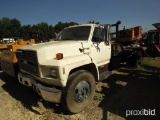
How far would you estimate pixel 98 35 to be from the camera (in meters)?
5.00

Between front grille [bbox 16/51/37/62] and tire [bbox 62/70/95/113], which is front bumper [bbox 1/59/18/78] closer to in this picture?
front grille [bbox 16/51/37/62]

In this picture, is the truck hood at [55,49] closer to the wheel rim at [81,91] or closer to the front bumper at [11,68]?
the wheel rim at [81,91]

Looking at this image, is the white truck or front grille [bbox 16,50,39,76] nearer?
the white truck

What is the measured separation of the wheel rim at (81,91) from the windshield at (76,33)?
1453 mm

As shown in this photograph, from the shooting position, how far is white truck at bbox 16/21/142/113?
3392 millimetres

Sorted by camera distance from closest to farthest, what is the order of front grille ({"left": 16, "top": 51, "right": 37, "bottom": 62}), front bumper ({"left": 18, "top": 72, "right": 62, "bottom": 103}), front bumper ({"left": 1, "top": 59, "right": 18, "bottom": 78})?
front bumper ({"left": 18, "top": 72, "right": 62, "bottom": 103}) → front grille ({"left": 16, "top": 51, "right": 37, "bottom": 62}) → front bumper ({"left": 1, "top": 59, "right": 18, "bottom": 78})

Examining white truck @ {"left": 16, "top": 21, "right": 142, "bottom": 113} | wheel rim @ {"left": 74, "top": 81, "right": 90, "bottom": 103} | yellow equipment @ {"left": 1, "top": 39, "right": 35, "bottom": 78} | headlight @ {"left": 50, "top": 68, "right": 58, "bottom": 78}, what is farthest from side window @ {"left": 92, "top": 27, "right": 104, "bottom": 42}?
yellow equipment @ {"left": 1, "top": 39, "right": 35, "bottom": 78}

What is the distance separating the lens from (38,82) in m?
3.80

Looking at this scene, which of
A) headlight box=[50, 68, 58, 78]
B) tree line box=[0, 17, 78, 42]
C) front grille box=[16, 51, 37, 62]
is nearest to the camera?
headlight box=[50, 68, 58, 78]

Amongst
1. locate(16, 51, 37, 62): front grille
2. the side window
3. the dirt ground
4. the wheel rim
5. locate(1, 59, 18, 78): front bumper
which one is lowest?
the dirt ground

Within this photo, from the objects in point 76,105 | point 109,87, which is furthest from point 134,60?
point 76,105

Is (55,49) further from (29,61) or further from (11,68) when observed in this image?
(11,68)

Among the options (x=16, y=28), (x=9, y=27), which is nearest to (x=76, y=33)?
(x=16, y=28)

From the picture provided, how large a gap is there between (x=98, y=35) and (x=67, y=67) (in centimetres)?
207
